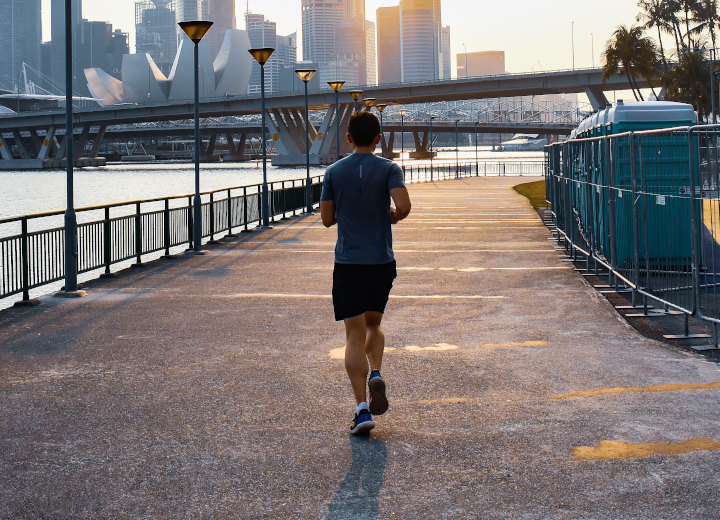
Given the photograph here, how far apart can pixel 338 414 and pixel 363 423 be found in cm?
65

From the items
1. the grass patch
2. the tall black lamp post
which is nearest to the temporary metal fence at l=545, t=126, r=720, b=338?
the tall black lamp post

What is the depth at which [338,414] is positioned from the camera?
6.53 metres

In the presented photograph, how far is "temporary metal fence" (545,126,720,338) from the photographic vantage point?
8922mm

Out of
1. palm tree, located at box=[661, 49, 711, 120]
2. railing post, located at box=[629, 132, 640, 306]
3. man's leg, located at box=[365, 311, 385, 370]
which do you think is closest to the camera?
man's leg, located at box=[365, 311, 385, 370]

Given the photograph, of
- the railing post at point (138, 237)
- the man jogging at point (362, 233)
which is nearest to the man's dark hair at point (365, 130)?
the man jogging at point (362, 233)

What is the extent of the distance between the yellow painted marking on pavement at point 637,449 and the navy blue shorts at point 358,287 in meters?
1.53

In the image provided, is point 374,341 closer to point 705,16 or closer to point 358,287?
point 358,287

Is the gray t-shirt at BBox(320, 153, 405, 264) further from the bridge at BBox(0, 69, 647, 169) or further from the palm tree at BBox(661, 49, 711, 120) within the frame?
the bridge at BBox(0, 69, 647, 169)

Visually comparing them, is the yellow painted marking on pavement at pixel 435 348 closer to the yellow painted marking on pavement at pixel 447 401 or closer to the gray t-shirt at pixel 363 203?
the yellow painted marking on pavement at pixel 447 401

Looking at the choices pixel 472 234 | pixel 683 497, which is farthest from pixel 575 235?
pixel 683 497

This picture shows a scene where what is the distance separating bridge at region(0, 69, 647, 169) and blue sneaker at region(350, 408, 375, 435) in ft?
293

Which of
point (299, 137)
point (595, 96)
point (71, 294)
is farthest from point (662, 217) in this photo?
point (299, 137)

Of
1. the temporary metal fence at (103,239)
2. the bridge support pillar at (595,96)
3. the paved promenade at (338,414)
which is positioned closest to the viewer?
the paved promenade at (338,414)

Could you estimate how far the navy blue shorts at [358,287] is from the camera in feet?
19.7
